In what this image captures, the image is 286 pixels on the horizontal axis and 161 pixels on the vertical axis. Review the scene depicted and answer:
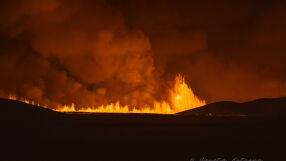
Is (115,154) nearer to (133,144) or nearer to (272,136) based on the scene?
(133,144)

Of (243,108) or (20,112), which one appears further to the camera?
(243,108)

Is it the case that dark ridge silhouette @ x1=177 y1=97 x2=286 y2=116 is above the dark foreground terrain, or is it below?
above

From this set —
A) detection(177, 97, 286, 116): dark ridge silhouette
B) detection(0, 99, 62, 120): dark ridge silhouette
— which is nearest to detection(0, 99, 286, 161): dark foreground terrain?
detection(0, 99, 62, 120): dark ridge silhouette

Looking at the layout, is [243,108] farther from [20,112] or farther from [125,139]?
[125,139]

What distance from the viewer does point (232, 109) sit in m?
34.2

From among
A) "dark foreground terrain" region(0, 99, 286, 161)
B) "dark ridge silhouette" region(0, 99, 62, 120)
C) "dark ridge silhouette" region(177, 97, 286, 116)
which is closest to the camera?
"dark foreground terrain" region(0, 99, 286, 161)

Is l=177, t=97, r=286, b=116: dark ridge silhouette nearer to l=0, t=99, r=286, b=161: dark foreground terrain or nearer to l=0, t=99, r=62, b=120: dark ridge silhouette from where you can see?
l=0, t=99, r=286, b=161: dark foreground terrain

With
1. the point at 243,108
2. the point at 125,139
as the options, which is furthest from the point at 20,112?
the point at 243,108

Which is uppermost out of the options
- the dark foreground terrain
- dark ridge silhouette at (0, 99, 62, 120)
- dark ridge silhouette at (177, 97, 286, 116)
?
dark ridge silhouette at (177, 97, 286, 116)

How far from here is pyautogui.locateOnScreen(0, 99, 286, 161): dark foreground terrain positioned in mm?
12445

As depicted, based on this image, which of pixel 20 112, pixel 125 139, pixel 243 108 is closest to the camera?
pixel 125 139

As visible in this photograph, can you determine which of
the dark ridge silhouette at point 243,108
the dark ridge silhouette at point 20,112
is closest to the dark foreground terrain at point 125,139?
the dark ridge silhouette at point 20,112

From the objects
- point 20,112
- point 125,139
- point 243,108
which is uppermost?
point 243,108

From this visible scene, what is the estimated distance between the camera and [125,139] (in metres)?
14.8
